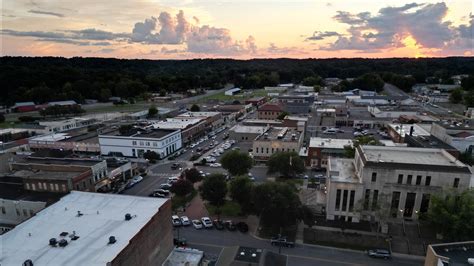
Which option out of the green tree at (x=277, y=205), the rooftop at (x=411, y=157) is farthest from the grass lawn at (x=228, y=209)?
the rooftop at (x=411, y=157)

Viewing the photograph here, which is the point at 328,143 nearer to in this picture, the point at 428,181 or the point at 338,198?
the point at 338,198

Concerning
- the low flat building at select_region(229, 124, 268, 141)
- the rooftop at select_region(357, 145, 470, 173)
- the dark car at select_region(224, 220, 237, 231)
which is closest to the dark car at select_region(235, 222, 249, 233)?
the dark car at select_region(224, 220, 237, 231)

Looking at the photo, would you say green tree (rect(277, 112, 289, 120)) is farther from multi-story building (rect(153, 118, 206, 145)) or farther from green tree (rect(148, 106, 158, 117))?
green tree (rect(148, 106, 158, 117))

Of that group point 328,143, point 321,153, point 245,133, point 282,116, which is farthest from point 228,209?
point 282,116

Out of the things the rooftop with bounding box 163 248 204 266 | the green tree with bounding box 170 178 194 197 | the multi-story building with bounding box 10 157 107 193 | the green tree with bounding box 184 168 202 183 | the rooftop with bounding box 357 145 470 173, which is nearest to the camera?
the rooftop with bounding box 163 248 204 266

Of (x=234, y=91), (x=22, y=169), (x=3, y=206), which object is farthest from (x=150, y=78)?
(x=3, y=206)

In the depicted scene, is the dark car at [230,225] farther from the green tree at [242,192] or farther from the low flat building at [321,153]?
the low flat building at [321,153]
